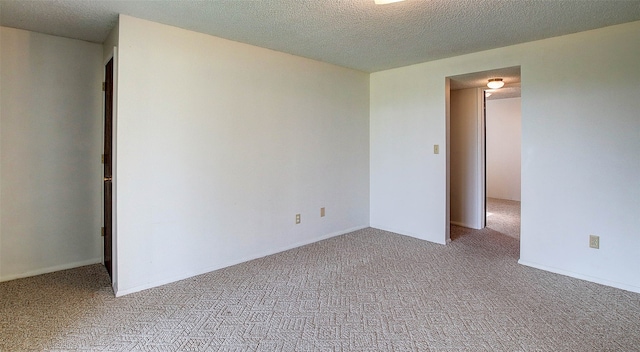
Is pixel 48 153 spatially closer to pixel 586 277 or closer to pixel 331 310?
pixel 331 310

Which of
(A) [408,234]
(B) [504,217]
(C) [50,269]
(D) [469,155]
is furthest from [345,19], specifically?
(B) [504,217]

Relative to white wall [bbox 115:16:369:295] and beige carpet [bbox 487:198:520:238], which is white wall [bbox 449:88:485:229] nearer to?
beige carpet [bbox 487:198:520:238]

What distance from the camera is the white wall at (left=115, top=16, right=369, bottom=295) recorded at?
2.83m

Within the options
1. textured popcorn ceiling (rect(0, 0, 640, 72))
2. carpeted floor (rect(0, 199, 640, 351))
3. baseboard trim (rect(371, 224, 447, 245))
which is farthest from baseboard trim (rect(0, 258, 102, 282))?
baseboard trim (rect(371, 224, 447, 245))

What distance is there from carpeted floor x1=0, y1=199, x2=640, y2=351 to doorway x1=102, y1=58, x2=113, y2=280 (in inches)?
9.5

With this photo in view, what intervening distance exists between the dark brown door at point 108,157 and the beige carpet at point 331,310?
267 mm

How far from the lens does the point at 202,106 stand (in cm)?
321

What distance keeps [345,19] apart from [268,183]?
6.25ft

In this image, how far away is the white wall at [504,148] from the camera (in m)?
7.66

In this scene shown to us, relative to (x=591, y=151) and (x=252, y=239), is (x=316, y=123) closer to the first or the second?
(x=252, y=239)

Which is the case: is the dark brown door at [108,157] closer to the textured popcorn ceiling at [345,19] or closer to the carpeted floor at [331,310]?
the carpeted floor at [331,310]

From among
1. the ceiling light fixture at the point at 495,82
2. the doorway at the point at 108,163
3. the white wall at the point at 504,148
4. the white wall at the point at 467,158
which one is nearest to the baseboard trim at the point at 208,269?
the doorway at the point at 108,163

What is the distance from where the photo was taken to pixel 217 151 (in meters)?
3.35

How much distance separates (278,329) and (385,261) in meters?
1.69
